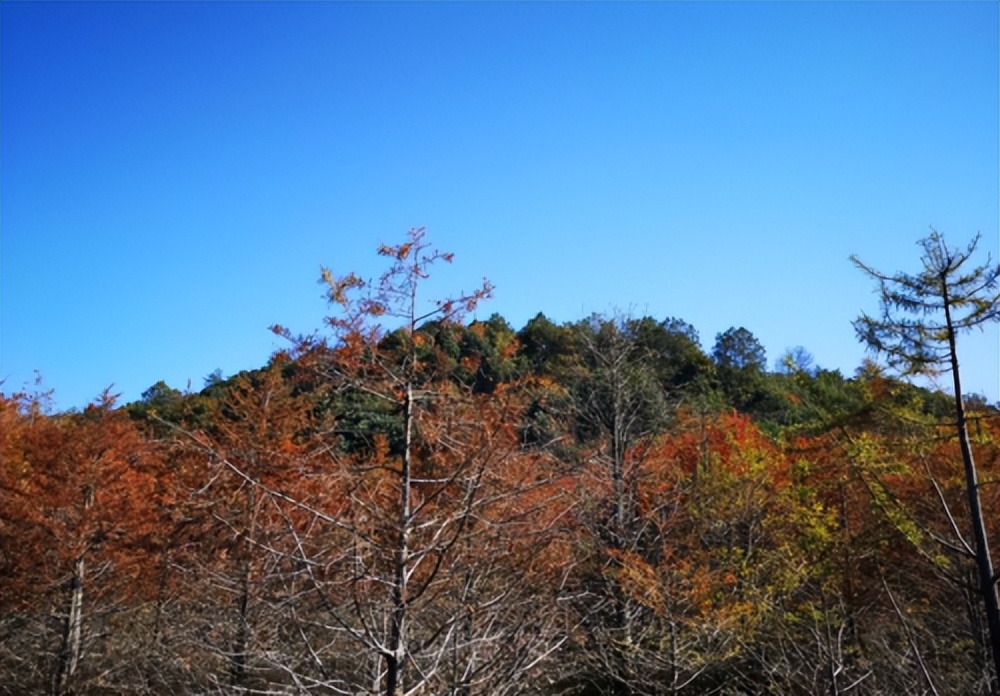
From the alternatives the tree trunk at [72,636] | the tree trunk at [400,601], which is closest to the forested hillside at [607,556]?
the tree trunk at [72,636]

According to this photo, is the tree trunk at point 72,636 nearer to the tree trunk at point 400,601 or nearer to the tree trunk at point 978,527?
the tree trunk at point 400,601

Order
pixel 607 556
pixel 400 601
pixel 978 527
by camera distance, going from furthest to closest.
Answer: pixel 607 556, pixel 978 527, pixel 400 601

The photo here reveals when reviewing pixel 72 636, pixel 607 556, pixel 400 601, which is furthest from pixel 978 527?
pixel 72 636

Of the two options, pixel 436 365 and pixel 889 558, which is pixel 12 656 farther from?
pixel 889 558

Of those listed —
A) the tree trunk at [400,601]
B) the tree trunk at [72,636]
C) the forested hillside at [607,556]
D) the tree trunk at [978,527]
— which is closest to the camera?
the tree trunk at [400,601]

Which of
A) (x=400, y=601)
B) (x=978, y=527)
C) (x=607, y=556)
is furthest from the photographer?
(x=607, y=556)

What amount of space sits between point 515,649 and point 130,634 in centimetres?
1360

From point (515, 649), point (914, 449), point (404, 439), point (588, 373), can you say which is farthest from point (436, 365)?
point (588, 373)

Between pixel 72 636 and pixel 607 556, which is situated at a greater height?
pixel 607 556

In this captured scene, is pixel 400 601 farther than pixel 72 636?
No

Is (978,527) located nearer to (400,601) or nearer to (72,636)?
(400,601)

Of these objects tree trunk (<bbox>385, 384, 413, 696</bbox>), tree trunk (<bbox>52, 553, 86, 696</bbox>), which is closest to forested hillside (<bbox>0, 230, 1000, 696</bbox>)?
tree trunk (<bbox>52, 553, 86, 696</bbox>)

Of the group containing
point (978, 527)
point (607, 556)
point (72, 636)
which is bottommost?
point (72, 636)

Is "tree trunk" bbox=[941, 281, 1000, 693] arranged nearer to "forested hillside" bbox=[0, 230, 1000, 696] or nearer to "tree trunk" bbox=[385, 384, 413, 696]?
"forested hillside" bbox=[0, 230, 1000, 696]
